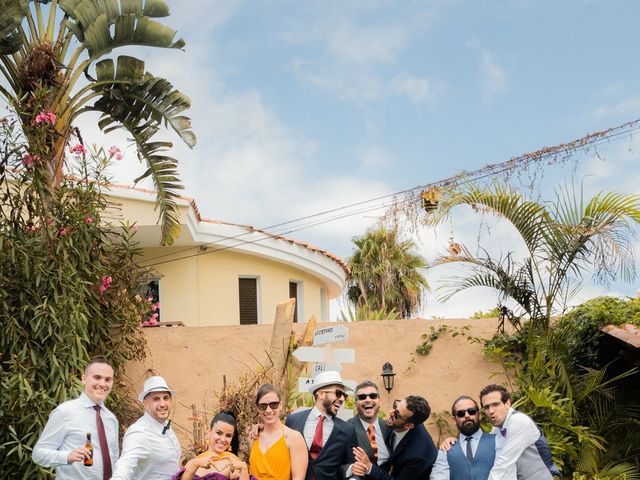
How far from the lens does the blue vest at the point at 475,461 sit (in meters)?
6.54

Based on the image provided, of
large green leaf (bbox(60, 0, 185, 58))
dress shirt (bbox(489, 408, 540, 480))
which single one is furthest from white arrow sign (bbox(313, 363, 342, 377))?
large green leaf (bbox(60, 0, 185, 58))

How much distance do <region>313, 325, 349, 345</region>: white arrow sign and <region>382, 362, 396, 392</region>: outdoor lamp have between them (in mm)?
1885

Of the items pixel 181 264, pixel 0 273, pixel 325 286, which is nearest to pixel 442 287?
pixel 0 273

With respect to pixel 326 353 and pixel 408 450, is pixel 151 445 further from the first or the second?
pixel 326 353

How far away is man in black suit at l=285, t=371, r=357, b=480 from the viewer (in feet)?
21.7

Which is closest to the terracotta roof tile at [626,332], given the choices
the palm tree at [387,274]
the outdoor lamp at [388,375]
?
the outdoor lamp at [388,375]

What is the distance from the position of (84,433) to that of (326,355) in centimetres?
369

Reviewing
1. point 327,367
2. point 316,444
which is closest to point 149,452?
point 316,444

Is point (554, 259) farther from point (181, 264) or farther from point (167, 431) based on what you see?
point (181, 264)

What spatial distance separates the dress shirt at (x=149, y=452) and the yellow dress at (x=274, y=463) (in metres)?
0.62

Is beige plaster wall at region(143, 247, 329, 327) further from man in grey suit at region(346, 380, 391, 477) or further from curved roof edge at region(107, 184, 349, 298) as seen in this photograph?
man in grey suit at region(346, 380, 391, 477)

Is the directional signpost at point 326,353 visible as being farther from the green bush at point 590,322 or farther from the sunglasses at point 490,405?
the green bush at point 590,322

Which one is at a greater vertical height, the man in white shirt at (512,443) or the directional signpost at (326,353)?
the directional signpost at (326,353)

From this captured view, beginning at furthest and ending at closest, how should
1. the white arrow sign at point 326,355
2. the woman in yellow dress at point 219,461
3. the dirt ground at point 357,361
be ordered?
the dirt ground at point 357,361
the white arrow sign at point 326,355
the woman in yellow dress at point 219,461
